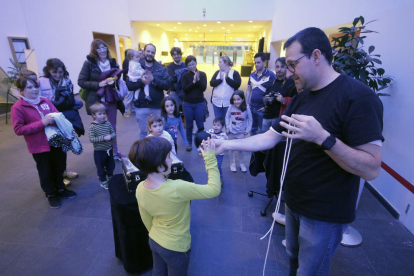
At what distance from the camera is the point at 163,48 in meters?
20.5

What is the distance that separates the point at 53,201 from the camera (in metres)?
2.84

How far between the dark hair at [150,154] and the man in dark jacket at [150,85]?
8.68 feet

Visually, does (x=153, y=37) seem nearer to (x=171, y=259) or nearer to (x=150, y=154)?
(x=150, y=154)

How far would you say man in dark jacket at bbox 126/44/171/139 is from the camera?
3.75 metres

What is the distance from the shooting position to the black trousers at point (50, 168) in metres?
2.68

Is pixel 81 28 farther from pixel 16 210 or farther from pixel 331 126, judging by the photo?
pixel 331 126

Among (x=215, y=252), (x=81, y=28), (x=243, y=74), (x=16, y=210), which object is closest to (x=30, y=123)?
(x=16, y=210)

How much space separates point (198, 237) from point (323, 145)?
72.4 inches

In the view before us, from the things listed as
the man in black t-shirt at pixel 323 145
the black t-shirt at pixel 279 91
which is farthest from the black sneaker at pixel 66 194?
the black t-shirt at pixel 279 91

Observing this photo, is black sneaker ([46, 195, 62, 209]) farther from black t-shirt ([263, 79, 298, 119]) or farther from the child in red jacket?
black t-shirt ([263, 79, 298, 119])

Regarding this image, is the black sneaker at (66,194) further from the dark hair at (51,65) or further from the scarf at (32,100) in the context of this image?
the dark hair at (51,65)

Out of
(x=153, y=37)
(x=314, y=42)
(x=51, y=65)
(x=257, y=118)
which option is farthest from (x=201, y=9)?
(x=314, y=42)

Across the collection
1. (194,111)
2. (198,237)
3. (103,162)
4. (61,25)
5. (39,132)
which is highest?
(61,25)

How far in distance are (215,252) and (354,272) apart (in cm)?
127
